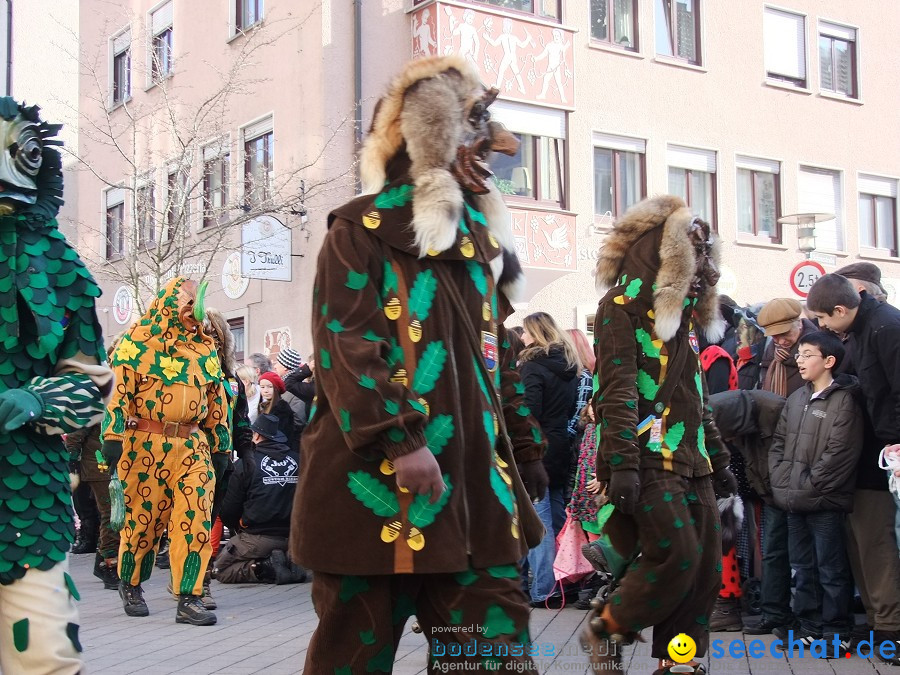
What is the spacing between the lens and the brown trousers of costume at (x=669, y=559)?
4879mm

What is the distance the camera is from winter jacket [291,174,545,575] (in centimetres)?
343

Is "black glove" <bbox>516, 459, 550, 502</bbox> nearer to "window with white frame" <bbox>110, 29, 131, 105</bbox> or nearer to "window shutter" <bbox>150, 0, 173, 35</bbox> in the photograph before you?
"window shutter" <bbox>150, 0, 173, 35</bbox>

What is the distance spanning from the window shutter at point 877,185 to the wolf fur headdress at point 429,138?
2312 centimetres

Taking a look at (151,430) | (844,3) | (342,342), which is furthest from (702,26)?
(342,342)

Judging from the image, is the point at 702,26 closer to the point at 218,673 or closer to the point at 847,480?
the point at 847,480

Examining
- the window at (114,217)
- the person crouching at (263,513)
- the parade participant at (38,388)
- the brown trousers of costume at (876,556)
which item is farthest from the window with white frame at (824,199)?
the parade participant at (38,388)

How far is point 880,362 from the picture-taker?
21.0 feet

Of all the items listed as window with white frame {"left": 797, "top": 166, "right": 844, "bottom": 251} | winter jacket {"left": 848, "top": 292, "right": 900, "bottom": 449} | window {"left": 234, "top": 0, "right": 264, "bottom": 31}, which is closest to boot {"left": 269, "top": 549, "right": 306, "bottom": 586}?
winter jacket {"left": 848, "top": 292, "right": 900, "bottom": 449}

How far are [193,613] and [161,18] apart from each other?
63.0 ft

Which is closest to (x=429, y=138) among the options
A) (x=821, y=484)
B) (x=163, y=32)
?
(x=821, y=484)

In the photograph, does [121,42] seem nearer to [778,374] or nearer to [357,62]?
[357,62]

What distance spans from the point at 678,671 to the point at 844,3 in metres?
23.4

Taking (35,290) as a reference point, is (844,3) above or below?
above

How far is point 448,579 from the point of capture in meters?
3.50
